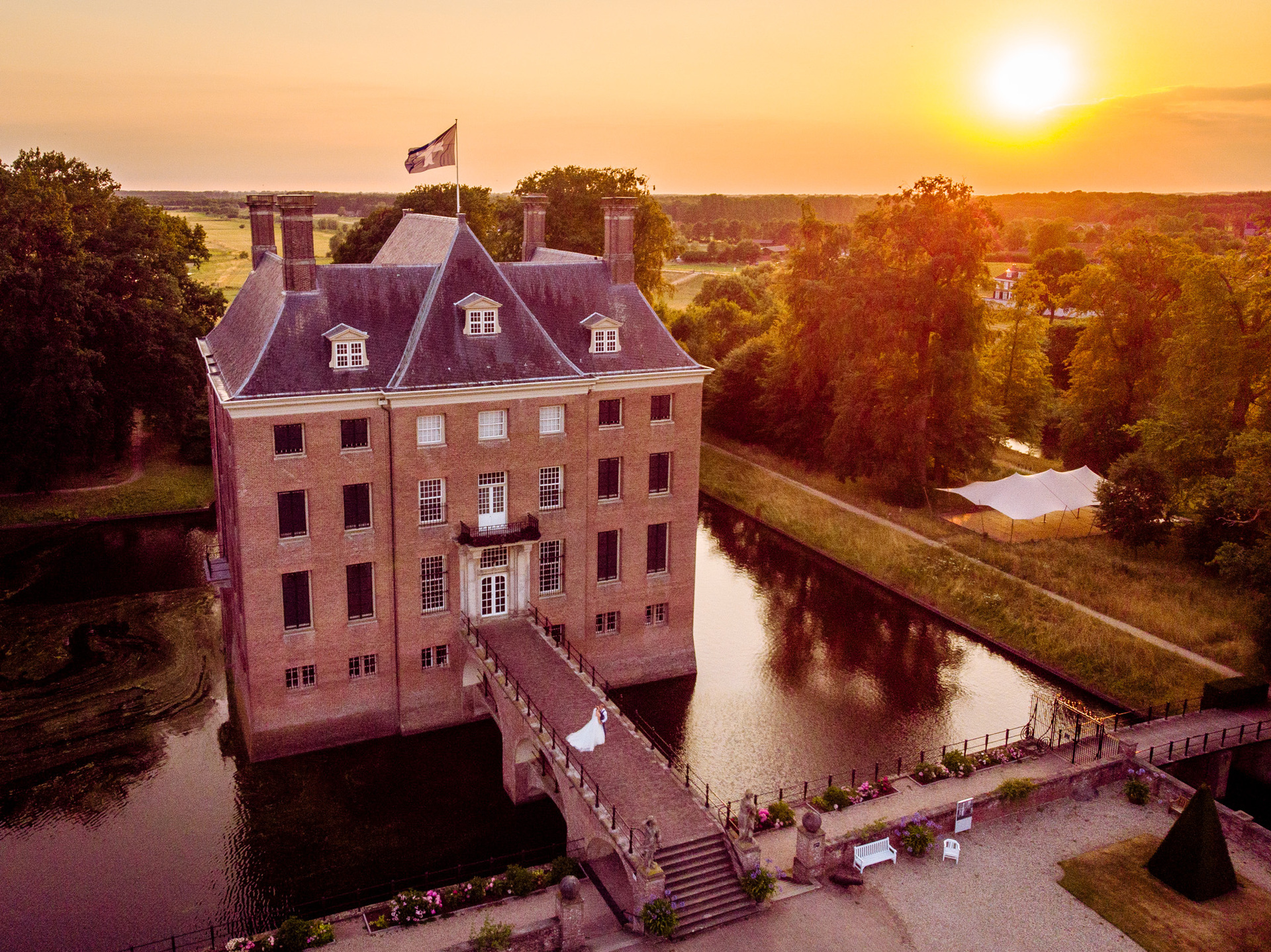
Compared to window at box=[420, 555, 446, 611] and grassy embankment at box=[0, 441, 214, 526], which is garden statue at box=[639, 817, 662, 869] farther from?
grassy embankment at box=[0, 441, 214, 526]

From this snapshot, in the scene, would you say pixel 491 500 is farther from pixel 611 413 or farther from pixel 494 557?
pixel 611 413

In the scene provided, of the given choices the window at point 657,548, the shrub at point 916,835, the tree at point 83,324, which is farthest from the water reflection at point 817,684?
the tree at point 83,324

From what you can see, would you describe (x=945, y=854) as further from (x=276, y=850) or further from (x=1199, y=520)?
(x=1199, y=520)

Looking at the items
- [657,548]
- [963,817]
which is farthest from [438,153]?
[963,817]

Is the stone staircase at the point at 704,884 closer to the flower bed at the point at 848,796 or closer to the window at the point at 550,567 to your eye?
the flower bed at the point at 848,796

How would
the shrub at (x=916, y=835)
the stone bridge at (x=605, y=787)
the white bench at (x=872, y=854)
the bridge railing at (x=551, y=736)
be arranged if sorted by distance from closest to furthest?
1. the stone bridge at (x=605, y=787)
2. the bridge railing at (x=551, y=736)
3. the white bench at (x=872, y=854)
4. the shrub at (x=916, y=835)

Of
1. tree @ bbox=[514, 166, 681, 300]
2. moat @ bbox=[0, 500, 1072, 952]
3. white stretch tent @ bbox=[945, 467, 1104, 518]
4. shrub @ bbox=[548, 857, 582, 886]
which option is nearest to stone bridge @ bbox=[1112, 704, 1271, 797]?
moat @ bbox=[0, 500, 1072, 952]
